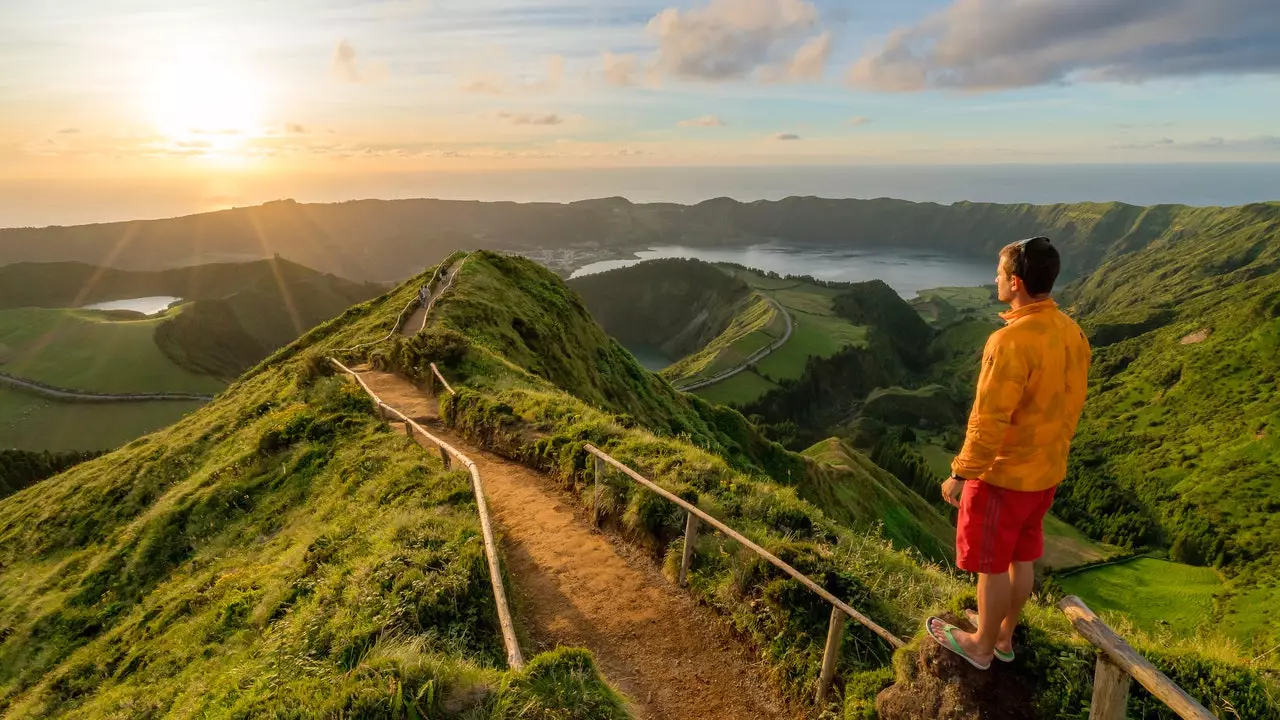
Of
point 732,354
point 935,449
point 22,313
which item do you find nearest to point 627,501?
point 935,449

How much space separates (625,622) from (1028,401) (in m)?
6.81

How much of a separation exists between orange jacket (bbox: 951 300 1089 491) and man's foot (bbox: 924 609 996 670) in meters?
1.61

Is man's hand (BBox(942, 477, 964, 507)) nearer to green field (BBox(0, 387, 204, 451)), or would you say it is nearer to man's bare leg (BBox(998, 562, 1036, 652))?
man's bare leg (BBox(998, 562, 1036, 652))

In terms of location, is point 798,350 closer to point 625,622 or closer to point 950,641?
point 625,622

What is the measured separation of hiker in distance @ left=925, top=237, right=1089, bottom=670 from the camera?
4961 mm

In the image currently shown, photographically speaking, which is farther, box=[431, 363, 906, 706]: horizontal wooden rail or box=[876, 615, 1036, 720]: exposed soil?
box=[431, 363, 906, 706]: horizontal wooden rail

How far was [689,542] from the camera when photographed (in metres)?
9.94

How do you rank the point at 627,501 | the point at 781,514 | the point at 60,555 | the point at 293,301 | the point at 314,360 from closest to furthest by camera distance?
the point at 781,514
the point at 627,501
the point at 60,555
the point at 314,360
the point at 293,301

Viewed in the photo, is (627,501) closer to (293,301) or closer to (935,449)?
(935,449)

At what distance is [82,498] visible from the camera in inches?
955

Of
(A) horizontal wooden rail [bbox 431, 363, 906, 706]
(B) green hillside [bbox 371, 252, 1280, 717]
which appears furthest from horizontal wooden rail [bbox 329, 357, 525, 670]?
(A) horizontal wooden rail [bbox 431, 363, 906, 706]

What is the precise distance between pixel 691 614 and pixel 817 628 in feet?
7.44

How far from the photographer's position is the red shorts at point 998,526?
519 centimetres

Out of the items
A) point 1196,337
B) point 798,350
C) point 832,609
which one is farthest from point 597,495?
point 1196,337
